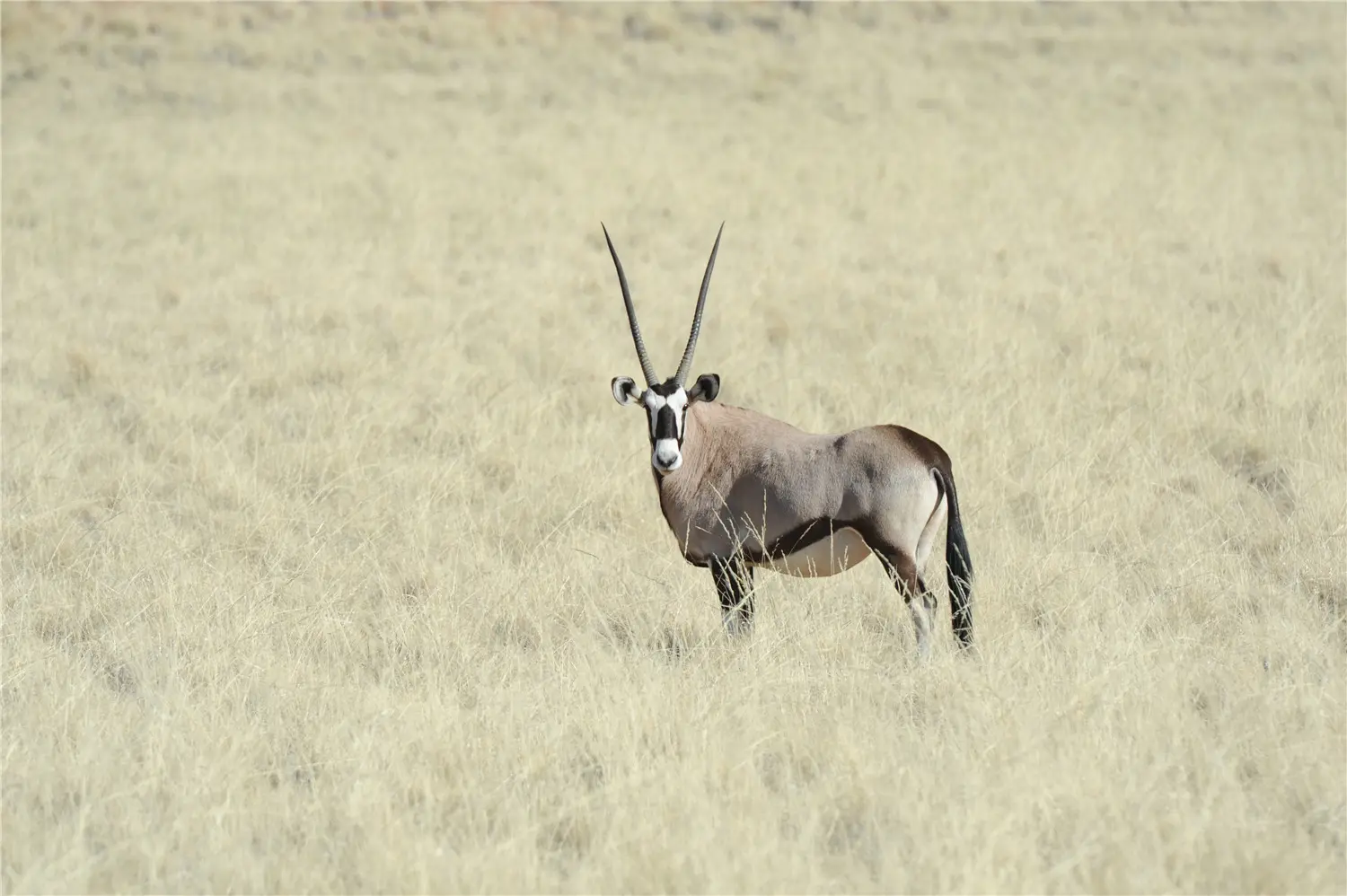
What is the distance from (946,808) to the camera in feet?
12.5

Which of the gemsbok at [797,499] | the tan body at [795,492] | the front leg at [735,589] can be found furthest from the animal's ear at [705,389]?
the front leg at [735,589]

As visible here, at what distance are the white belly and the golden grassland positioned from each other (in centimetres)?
23

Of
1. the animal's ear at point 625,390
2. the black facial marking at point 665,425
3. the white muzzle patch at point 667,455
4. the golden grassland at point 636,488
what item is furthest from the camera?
the animal's ear at point 625,390

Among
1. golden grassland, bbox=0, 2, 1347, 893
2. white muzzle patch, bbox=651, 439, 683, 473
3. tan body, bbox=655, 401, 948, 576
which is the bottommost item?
golden grassland, bbox=0, 2, 1347, 893

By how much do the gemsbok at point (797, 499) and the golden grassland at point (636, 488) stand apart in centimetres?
27

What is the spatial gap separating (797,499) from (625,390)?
828 millimetres

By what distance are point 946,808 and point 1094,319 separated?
7202mm

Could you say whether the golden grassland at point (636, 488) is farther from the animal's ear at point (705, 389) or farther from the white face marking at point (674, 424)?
the animal's ear at point (705, 389)

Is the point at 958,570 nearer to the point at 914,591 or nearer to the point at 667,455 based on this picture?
the point at 914,591

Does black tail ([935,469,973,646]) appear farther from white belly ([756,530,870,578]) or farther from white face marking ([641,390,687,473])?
white face marking ([641,390,687,473])

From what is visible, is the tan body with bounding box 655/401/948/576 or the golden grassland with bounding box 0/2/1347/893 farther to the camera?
the tan body with bounding box 655/401/948/576

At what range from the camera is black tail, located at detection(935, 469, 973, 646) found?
498 centimetres

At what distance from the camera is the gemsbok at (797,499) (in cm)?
495

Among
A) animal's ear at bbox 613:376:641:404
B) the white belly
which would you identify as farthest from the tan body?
animal's ear at bbox 613:376:641:404
